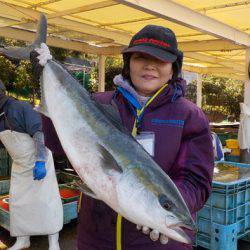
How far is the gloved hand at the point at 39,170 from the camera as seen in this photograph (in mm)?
4430

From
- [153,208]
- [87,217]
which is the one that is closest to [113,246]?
[87,217]

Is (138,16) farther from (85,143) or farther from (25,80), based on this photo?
(25,80)

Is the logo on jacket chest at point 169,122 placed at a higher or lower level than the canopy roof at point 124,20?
lower

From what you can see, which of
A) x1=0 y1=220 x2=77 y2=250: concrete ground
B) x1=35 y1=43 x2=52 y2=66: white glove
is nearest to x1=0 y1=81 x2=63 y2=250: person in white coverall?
x1=0 y1=220 x2=77 y2=250: concrete ground

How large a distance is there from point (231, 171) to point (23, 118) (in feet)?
9.09

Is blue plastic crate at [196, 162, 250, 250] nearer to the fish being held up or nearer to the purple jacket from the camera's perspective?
the purple jacket

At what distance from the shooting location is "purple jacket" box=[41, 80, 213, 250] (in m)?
2.01

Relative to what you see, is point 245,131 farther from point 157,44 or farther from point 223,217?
point 157,44

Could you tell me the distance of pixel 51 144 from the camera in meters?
2.26

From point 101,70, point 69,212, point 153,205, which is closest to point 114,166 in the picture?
point 153,205

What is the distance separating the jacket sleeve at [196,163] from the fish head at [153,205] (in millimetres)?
318

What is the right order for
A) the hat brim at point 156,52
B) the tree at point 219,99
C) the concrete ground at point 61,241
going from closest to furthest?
the hat brim at point 156,52, the concrete ground at point 61,241, the tree at point 219,99

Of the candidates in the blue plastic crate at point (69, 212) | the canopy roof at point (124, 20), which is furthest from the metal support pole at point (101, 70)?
the blue plastic crate at point (69, 212)

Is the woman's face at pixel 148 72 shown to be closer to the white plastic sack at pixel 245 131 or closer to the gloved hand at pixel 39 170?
the gloved hand at pixel 39 170
